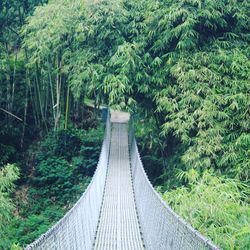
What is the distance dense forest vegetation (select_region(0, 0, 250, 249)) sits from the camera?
6.11 meters

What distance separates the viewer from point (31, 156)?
991cm

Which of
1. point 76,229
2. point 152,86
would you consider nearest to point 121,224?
point 76,229

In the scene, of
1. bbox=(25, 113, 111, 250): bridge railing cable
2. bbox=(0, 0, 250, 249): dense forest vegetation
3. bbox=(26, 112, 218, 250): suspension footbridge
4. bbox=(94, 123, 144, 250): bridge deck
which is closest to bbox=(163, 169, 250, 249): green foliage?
bbox=(0, 0, 250, 249): dense forest vegetation

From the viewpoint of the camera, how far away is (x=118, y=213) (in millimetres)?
5199

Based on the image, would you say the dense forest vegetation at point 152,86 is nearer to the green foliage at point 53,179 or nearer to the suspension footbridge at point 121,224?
the green foliage at point 53,179

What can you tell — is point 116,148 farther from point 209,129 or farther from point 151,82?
point 209,129

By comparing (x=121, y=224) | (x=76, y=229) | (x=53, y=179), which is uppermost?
(x=76, y=229)

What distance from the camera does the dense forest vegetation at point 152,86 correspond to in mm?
6113

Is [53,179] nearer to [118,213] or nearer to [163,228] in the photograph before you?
[118,213]

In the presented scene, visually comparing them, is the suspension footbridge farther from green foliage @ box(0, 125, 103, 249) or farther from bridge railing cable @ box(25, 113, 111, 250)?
green foliage @ box(0, 125, 103, 249)

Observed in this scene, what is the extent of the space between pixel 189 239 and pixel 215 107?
12.1ft

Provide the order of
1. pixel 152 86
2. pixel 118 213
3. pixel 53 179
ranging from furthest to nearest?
pixel 53 179
pixel 152 86
pixel 118 213

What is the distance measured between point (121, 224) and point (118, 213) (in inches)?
15.1

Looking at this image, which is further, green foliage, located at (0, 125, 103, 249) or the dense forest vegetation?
green foliage, located at (0, 125, 103, 249)
